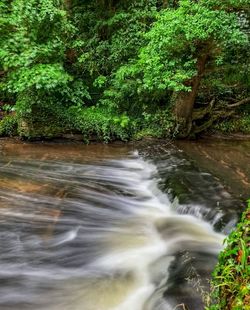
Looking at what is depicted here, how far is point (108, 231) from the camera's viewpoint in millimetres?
5746

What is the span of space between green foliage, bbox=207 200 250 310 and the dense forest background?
6160 millimetres

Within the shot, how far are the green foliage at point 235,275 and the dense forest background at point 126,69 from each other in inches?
243

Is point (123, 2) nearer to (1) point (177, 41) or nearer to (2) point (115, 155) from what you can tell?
(1) point (177, 41)

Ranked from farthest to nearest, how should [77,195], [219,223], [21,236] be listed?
[77,195]
[219,223]
[21,236]

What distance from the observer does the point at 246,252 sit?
283 centimetres

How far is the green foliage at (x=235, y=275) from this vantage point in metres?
2.60

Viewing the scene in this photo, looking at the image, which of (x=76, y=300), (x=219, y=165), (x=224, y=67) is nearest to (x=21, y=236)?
(x=76, y=300)

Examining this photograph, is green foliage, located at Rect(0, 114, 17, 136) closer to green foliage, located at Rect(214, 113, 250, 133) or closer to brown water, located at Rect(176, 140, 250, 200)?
brown water, located at Rect(176, 140, 250, 200)

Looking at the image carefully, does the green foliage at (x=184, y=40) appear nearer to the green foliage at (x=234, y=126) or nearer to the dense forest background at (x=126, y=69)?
the dense forest background at (x=126, y=69)

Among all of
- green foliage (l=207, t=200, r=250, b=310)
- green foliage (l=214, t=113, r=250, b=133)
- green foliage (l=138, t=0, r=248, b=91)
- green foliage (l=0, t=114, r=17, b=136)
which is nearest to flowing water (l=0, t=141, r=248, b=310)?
green foliage (l=207, t=200, r=250, b=310)

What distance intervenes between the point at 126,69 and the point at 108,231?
5.84 meters

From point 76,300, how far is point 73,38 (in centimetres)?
999

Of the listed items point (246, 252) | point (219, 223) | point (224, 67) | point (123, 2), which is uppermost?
point (123, 2)

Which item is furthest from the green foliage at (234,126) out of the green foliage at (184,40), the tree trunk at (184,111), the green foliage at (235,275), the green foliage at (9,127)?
the green foliage at (235,275)
